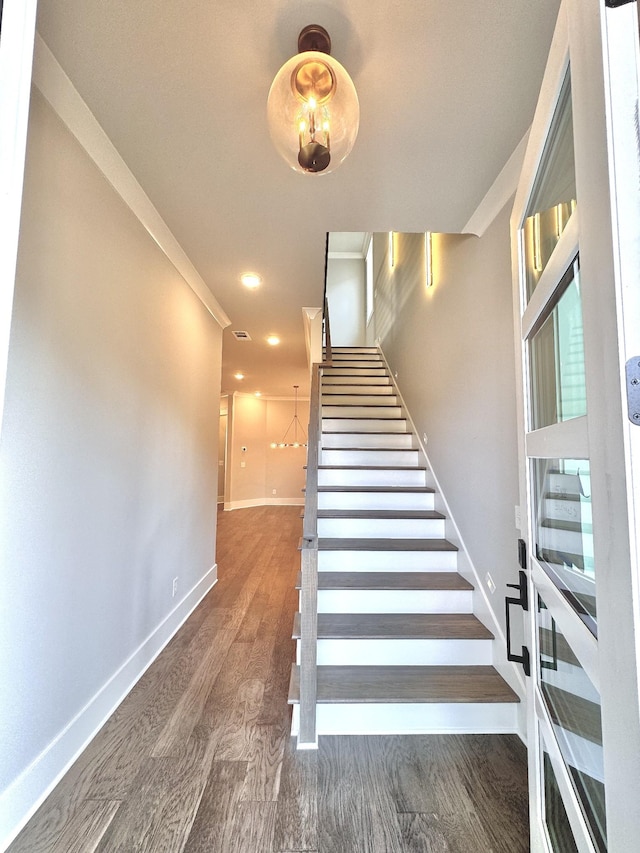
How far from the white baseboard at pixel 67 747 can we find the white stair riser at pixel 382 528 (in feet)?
4.30

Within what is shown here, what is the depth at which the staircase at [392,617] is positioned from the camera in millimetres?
1838

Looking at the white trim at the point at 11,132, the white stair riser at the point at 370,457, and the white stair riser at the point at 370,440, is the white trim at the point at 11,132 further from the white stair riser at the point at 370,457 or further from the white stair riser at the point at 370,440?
the white stair riser at the point at 370,440

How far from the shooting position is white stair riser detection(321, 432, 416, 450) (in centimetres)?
393

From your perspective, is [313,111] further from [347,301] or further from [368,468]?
[347,301]

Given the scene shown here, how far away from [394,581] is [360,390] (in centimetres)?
317

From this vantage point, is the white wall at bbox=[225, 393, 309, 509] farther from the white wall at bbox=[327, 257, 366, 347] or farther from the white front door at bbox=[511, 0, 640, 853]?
the white front door at bbox=[511, 0, 640, 853]

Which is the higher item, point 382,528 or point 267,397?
point 267,397

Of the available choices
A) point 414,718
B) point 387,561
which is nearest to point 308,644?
point 414,718

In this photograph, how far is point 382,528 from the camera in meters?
2.87

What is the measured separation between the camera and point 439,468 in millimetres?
3158

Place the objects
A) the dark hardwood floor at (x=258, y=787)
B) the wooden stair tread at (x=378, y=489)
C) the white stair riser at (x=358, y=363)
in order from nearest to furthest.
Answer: the dark hardwood floor at (x=258, y=787)
the wooden stair tread at (x=378, y=489)
the white stair riser at (x=358, y=363)

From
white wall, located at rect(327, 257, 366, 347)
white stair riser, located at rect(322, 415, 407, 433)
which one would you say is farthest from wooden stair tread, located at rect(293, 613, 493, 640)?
white wall, located at rect(327, 257, 366, 347)

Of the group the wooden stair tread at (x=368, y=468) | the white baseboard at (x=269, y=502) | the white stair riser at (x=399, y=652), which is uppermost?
the wooden stair tread at (x=368, y=468)

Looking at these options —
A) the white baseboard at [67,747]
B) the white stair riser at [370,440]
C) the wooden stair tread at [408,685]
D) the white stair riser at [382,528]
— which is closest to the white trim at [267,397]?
the white stair riser at [370,440]
